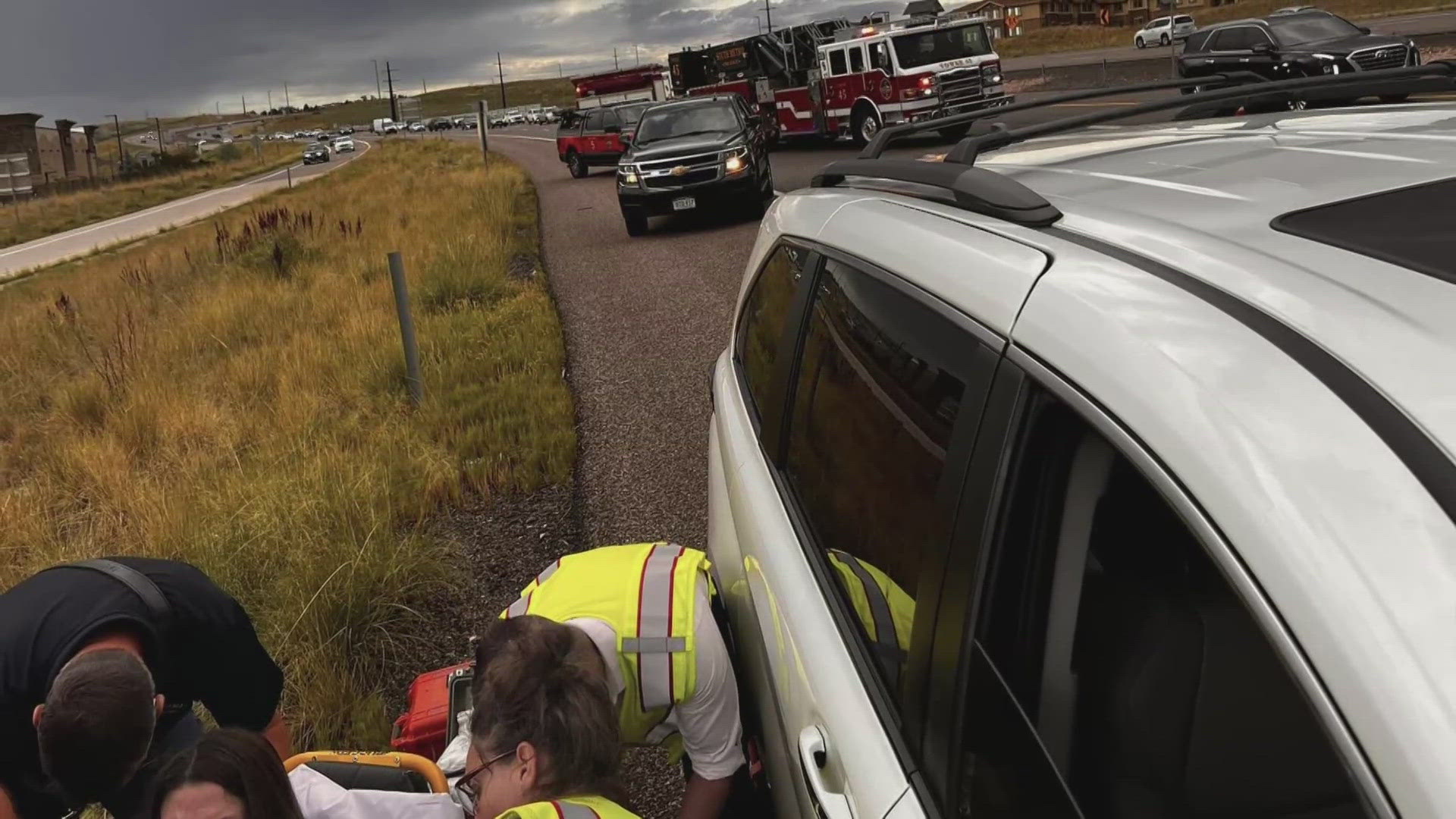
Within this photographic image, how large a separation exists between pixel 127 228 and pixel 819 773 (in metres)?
55.1

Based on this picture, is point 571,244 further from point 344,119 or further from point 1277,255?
point 344,119

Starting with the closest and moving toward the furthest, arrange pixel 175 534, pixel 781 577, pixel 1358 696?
pixel 1358 696 < pixel 781 577 < pixel 175 534

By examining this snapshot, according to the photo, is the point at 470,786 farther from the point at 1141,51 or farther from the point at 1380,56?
the point at 1141,51

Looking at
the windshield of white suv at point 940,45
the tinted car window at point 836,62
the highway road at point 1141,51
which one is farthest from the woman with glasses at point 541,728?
the highway road at point 1141,51

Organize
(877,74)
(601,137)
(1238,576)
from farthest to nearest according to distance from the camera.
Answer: (601,137) → (877,74) → (1238,576)

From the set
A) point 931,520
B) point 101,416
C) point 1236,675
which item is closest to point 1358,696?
point 1236,675

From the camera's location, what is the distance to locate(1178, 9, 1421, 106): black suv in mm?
15656

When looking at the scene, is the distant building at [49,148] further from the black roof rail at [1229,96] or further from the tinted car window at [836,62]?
the black roof rail at [1229,96]

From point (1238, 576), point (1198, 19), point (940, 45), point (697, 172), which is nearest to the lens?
point (1238, 576)

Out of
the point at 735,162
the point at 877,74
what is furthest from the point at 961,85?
the point at 735,162

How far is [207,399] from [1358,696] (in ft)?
27.2

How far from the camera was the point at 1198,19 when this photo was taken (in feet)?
185

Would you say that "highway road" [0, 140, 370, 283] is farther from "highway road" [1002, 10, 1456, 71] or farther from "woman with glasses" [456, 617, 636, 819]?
"woman with glasses" [456, 617, 636, 819]

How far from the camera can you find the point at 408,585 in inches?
169
